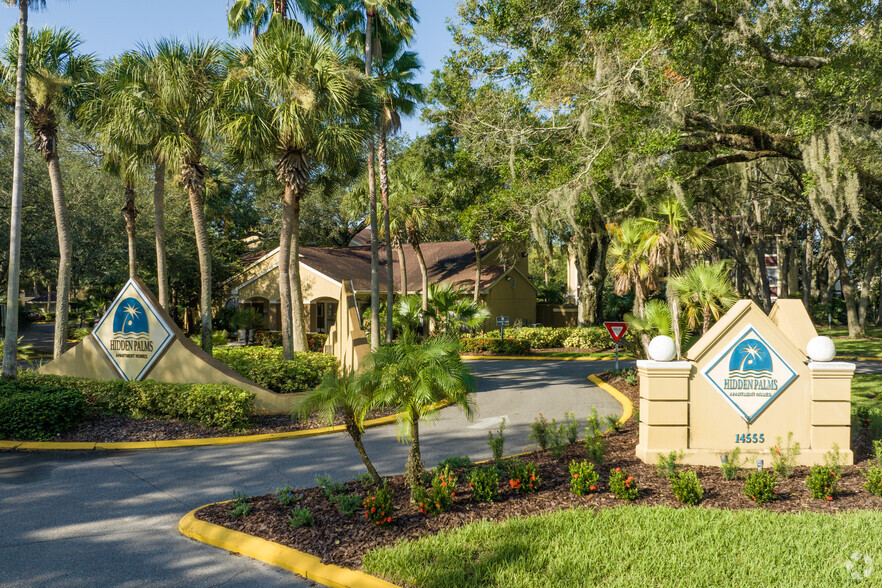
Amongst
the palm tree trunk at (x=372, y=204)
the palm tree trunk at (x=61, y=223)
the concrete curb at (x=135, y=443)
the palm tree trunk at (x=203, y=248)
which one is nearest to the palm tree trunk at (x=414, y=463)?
the concrete curb at (x=135, y=443)

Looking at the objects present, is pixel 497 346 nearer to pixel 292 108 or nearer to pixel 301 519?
pixel 292 108

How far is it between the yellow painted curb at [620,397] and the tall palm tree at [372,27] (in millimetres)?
6196

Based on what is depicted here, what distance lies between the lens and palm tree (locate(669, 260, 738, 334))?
13.1 m

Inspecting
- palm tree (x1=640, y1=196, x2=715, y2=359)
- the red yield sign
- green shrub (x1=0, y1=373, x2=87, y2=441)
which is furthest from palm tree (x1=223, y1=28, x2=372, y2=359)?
palm tree (x1=640, y1=196, x2=715, y2=359)

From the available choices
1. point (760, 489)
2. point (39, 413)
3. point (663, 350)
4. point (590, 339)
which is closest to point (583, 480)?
point (760, 489)

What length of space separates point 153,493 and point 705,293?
11.4 m

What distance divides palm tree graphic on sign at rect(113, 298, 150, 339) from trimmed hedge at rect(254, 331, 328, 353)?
1305 cm

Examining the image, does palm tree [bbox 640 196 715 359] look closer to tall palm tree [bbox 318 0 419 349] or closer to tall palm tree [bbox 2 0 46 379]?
tall palm tree [bbox 318 0 419 349]

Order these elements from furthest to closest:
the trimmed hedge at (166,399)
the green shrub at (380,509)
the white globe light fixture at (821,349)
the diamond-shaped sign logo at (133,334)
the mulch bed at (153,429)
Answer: the diamond-shaped sign logo at (133,334) → the trimmed hedge at (166,399) → the mulch bed at (153,429) → the white globe light fixture at (821,349) → the green shrub at (380,509)

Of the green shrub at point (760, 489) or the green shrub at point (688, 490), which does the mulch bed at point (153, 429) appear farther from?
the green shrub at point (760, 489)

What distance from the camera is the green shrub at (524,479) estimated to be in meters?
6.77

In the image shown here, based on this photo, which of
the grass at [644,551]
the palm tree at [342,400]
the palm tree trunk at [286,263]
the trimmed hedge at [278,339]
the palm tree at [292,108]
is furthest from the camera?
the trimmed hedge at [278,339]

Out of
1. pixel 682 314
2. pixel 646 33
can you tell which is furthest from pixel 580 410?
pixel 646 33

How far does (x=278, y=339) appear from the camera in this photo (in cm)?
2722
